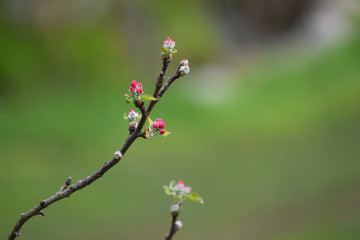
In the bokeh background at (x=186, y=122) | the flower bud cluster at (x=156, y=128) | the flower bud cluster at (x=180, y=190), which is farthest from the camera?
the bokeh background at (x=186, y=122)

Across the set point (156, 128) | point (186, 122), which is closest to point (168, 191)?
point (156, 128)

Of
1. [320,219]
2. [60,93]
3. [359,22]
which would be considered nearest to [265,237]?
[320,219]

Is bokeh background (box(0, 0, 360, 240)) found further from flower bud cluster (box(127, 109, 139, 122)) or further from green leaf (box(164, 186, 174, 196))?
flower bud cluster (box(127, 109, 139, 122))

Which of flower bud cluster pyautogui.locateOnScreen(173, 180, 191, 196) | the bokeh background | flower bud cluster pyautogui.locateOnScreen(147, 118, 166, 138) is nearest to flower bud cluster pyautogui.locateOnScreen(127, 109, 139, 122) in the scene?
flower bud cluster pyautogui.locateOnScreen(147, 118, 166, 138)

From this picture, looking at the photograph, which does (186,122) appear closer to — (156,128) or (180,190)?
(180,190)

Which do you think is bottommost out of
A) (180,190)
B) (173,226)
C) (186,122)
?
(173,226)

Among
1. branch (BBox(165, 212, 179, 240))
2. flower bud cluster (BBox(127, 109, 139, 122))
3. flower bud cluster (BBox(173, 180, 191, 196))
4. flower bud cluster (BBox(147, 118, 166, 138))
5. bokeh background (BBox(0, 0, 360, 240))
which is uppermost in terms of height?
bokeh background (BBox(0, 0, 360, 240))

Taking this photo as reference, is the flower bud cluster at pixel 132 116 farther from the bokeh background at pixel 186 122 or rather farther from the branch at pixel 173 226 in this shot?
the bokeh background at pixel 186 122

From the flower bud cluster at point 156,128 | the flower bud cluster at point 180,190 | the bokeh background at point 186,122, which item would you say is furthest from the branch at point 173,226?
the bokeh background at point 186,122
